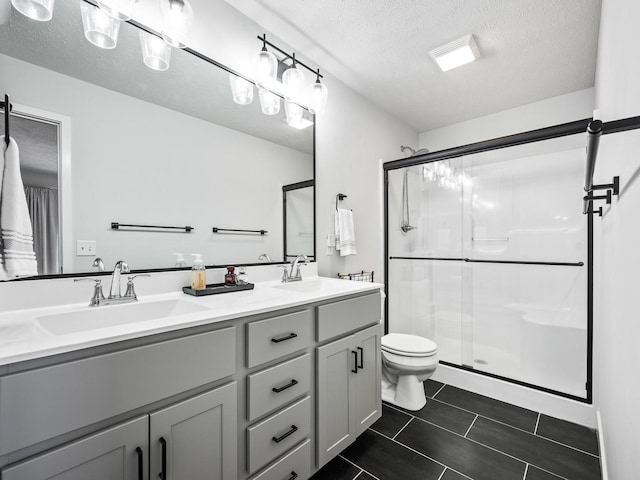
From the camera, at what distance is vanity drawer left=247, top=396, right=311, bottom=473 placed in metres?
1.12

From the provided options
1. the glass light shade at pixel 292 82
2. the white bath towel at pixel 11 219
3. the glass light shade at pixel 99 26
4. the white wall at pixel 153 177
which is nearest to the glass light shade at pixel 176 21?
the glass light shade at pixel 99 26

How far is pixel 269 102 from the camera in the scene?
1860 mm

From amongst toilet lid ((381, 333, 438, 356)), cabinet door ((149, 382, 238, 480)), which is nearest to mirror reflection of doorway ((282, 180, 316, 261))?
toilet lid ((381, 333, 438, 356))

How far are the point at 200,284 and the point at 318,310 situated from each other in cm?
58

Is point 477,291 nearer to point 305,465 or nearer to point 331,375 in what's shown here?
point 331,375

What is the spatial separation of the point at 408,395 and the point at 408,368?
0.75 ft

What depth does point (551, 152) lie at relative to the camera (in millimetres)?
2350

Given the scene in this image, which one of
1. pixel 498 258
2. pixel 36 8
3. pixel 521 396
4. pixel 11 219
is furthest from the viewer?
pixel 498 258

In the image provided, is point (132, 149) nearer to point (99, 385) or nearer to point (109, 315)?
point (109, 315)

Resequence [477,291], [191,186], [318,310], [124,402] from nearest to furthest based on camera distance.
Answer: [124,402] → [318,310] → [191,186] → [477,291]

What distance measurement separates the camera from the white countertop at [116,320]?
0.74 meters

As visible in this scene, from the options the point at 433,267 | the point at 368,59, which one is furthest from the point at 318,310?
the point at 368,59

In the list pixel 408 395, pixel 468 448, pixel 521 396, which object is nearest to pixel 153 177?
pixel 408 395

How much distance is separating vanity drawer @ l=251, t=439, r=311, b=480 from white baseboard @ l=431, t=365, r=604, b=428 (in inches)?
61.7
